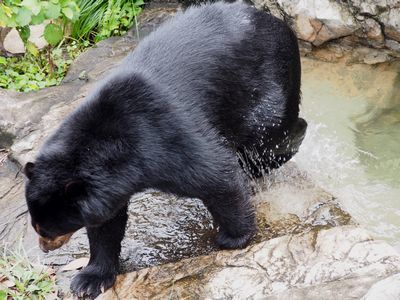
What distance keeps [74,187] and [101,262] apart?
0.82 m

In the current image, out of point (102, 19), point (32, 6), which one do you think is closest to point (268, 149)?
point (32, 6)

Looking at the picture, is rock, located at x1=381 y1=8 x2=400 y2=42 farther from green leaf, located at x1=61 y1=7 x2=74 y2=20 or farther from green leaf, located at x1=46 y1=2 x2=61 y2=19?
green leaf, located at x1=46 y1=2 x2=61 y2=19

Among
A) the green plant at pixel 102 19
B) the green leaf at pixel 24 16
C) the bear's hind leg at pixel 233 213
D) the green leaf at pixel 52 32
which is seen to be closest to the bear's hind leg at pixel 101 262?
the bear's hind leg at pixel 233 213

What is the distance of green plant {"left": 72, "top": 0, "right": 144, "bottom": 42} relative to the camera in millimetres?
6469

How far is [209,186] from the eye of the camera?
10.9ft

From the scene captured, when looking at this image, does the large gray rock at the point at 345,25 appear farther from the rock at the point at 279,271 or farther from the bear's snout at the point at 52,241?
the bear's snout at the point at 52,241

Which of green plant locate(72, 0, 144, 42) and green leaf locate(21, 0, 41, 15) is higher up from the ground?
green leaf locate(21, 0, 41, 15)

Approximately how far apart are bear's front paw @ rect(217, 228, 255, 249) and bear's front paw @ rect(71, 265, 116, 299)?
0.69 m

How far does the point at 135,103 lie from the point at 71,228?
0.72m

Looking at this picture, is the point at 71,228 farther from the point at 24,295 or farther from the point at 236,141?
the point at 236,141

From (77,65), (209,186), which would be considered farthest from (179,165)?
(77,65)

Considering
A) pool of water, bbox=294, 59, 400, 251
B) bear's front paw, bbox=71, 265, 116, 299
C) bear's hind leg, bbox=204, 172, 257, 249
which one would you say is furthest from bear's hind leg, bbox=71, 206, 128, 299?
pool of water, bbox=294, 59, 400, 251

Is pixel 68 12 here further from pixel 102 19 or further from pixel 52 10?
pixel 102 19

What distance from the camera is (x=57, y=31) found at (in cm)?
540
